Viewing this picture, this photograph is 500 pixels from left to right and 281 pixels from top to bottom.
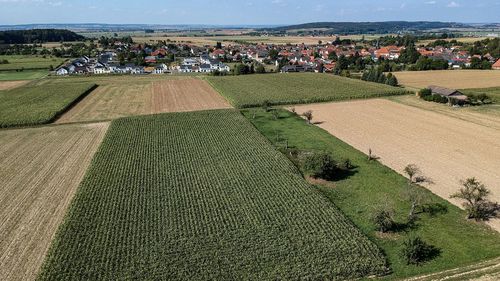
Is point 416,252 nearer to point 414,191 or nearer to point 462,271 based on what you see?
point 462,271

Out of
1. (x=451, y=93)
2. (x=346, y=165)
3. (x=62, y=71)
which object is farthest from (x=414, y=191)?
(x=62, y=71)

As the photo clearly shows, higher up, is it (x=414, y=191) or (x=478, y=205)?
(x=478, y=205)

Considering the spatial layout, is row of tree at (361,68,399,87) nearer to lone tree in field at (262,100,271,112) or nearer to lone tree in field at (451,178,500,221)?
lone tree in field at (262,100,271,112)

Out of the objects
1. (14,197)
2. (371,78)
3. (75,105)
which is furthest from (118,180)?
(371,78)

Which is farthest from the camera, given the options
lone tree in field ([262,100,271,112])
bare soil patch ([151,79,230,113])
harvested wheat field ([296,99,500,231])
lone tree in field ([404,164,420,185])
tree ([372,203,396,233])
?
bare soil patch ([151,79,230,113])

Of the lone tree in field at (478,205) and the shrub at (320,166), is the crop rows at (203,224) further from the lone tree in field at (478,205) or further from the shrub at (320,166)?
the lone tree in field at (478,205)

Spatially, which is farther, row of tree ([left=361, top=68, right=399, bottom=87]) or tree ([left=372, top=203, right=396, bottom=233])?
row of tree ([left=361, top=68, right=399, bottom=87])

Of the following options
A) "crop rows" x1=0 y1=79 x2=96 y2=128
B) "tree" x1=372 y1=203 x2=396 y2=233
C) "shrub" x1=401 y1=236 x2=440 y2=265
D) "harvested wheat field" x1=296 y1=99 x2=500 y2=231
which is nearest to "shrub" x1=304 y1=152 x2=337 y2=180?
"harvested wheat field" x1=296 y1=99 x2=500 y2=231
